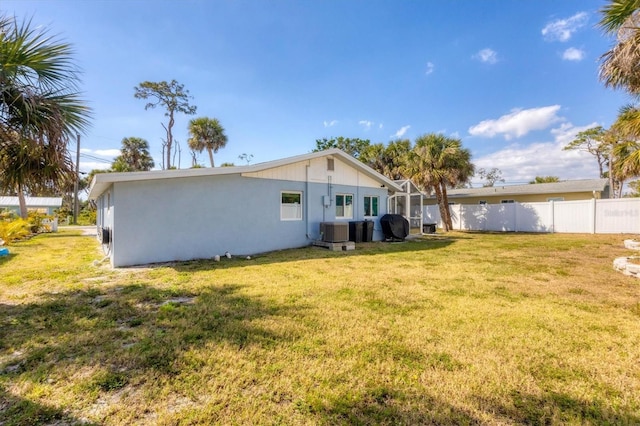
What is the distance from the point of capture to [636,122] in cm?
645

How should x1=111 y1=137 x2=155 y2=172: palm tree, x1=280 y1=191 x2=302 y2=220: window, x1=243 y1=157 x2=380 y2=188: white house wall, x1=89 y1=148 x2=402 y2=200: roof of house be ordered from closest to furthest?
x1=89 y1=148 x2=402 y2=200: roof of house, x1=243 y1=157 x2=380 y2=188: white house wall, x1=280 y1=191 x2=302 y2=220: window, x1=111 y1=137 x2=155 y2=172: palm tree

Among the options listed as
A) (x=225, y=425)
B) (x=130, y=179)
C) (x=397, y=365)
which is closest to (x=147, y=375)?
(x=225, y=425)

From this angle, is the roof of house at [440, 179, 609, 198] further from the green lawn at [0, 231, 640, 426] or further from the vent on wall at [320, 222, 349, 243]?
the green lawn at [0, 231, 640, 426]

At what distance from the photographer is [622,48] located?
19.3ft

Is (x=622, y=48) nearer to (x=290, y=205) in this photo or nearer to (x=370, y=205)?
(x=370, y=205)

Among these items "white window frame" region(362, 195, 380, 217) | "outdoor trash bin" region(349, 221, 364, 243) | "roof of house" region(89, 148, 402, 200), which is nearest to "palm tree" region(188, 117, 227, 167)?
"roof of house" region(89, 148, 402, 200)

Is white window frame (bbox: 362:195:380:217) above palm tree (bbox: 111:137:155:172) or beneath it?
beneath

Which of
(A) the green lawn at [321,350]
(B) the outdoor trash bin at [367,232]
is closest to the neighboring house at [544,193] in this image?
(B) the outdoor trash bin at [367,232]

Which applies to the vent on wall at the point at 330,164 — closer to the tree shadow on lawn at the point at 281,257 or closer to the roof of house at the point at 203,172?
the roof of house at the point at 203,172

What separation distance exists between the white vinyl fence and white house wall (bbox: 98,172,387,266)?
13038 millimetres

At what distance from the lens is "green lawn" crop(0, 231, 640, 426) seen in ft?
6.79

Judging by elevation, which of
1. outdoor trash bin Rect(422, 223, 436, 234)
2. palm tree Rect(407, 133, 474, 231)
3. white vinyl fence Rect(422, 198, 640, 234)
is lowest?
outdoor trash bin Rect(422, 223, 436, 234)

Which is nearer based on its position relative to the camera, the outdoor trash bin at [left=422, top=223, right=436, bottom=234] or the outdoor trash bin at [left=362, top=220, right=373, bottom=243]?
the outdoor trash bin at [left=362, top=220, right=373, bottom=243]

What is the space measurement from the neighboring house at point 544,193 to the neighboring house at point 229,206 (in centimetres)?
1391
